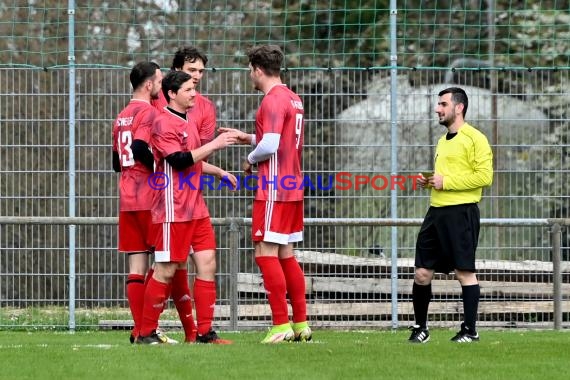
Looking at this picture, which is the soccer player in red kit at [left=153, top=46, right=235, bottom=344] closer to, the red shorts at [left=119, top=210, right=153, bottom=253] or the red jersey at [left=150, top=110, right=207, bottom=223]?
the red jersey at [left=150, top=110, right=207, bottom=223]

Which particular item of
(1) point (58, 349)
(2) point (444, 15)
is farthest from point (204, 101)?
(2) point (444, 15)

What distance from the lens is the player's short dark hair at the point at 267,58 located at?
973 cm

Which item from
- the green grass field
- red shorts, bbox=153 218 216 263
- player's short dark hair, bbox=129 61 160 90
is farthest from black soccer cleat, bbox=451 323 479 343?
player's short dark hair, bbox=129 61 160 90

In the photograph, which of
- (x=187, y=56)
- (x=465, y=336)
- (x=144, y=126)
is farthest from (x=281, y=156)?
(x=465, y=336)

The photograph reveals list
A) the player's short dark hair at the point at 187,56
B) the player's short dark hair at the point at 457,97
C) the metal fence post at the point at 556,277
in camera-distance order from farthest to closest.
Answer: the metal fence post at the point at 556,277, the player's short dark hair at the point at 187,56, the player's short dark hair at the point at 457,97

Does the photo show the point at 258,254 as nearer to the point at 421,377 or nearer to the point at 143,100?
the point at 143,100

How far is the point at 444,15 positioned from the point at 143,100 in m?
6.75

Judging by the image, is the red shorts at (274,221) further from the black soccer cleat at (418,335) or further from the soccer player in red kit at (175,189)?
the black soccer cleat at (418,335)

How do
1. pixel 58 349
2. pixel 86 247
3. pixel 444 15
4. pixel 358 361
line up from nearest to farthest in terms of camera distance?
pixel 358 361 → pixel 58 349 → pixel 86 247 → pixel 444 15

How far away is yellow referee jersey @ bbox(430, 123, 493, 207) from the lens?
32.8 feet

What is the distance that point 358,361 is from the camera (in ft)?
27.7

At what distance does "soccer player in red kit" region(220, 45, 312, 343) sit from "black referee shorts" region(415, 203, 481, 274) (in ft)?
3.25

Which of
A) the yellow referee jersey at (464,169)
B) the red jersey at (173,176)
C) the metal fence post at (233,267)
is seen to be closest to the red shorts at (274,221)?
the red jersey at (173,176)

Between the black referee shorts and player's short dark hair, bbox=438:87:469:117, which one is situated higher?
player's short dark hair, bbox=438:87:469:117
